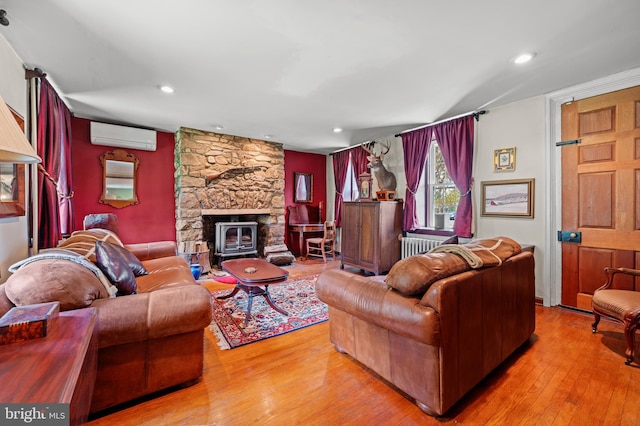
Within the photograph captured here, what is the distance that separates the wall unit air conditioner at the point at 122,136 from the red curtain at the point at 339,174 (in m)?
3.66

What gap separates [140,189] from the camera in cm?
462

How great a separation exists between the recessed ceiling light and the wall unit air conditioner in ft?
16.2

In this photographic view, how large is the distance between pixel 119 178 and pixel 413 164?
481 cm

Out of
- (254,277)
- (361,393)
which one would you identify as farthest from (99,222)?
(361,393)

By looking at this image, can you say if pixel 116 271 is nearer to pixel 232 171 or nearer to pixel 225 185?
pixel 225 185

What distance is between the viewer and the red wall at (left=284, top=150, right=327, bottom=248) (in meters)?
6.30

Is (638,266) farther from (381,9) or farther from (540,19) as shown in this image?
(381,9)

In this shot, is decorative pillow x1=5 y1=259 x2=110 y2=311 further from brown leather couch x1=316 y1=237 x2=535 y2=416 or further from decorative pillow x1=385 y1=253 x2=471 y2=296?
decorative pillow x1=385 y1=253 x2=471 y2=296

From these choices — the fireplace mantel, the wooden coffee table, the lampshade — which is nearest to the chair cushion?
the wooden coffee table

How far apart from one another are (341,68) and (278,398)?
2716mm

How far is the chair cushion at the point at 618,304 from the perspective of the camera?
6.94 ft

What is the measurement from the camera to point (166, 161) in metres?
4.84

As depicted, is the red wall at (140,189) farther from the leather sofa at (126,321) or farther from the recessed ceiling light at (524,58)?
the recessed ceiling light at (524,58)

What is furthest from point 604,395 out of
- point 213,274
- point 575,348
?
point 213,274
